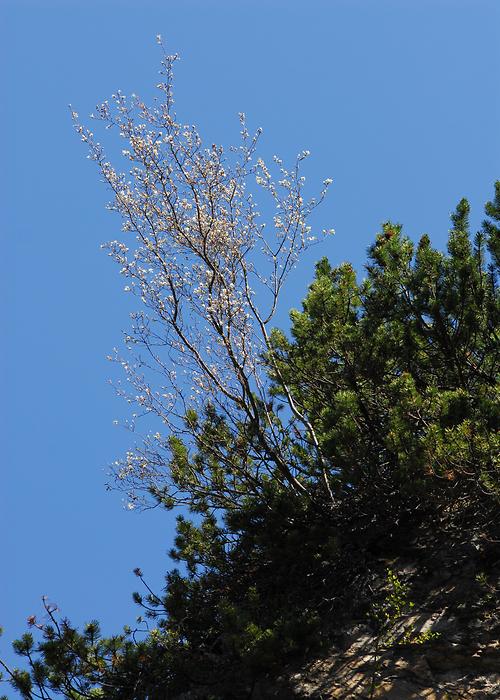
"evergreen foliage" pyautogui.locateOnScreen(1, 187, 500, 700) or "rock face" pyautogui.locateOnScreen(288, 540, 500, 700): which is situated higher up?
"evergreen foliage" pyautogui.locateOnScreen(1, 187, 500, 700)

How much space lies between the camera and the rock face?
5500 mm

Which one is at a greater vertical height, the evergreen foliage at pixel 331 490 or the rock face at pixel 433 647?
the evergreen foliage at pixel 331 490

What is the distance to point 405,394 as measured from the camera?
20.0 ft

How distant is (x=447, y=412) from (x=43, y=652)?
14.1 ft

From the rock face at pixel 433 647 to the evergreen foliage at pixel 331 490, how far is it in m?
0.28

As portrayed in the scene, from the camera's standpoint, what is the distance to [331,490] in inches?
287

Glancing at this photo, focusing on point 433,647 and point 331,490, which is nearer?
point 433,647

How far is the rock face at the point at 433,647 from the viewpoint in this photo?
18.0 feet

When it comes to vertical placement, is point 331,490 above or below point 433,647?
above

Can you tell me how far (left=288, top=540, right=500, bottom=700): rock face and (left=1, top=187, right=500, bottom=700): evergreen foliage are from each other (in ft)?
0.91

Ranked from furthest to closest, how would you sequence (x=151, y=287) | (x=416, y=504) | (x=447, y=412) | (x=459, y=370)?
(x=151, y=287)
(x=416, y=504)
(x=459, y=370)
(x=447, y=412)

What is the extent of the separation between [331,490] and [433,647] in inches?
76.5

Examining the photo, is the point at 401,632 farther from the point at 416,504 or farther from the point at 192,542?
the point at 192,542

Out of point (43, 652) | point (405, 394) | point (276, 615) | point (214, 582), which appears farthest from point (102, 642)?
point (405, 394)
